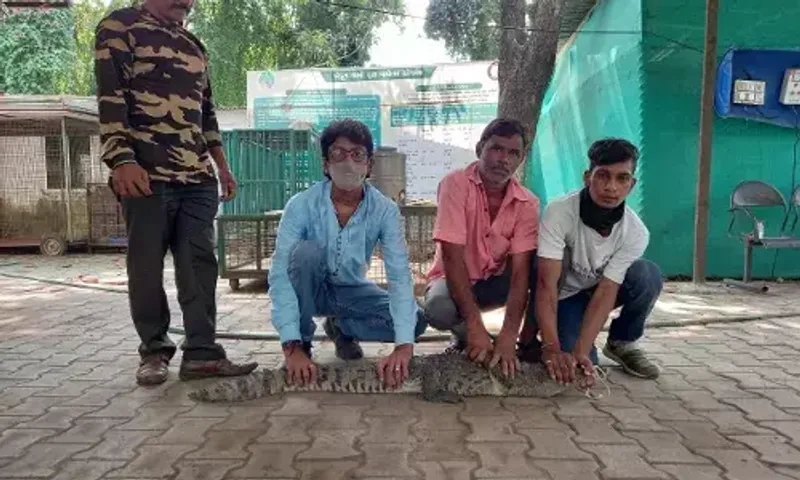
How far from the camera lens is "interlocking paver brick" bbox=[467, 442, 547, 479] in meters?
2.18

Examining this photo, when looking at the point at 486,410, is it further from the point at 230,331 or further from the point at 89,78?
the point at 89,78

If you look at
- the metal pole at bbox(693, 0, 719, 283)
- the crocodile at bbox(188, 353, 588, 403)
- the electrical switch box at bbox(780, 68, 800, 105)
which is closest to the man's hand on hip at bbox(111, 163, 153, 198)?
the crocodile at bbox(188, 353, 588, 403)

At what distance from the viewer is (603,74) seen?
26.9ft

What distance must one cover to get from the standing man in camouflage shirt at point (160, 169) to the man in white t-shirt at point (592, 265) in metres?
1.55

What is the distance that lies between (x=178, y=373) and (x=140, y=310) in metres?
0.40

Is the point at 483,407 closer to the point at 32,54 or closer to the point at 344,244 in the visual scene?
the point at 344,244

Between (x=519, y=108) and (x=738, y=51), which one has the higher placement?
(x=738, y=51)

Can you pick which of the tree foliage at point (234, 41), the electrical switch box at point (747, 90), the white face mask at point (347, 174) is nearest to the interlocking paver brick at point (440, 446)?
the white face mask at point (347, 174)

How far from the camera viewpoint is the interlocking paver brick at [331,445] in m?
2.33

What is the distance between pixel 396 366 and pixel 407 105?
11143mm

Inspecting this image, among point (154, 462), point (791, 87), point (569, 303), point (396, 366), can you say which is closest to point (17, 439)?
point (154, 462)

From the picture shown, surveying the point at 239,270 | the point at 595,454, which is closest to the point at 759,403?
the point at 595,454

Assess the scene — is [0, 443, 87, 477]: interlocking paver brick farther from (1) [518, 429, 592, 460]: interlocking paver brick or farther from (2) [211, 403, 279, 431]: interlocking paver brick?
(1) [518, 429, 592, 460]: interlocking paver brick

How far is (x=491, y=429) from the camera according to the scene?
2600mm
